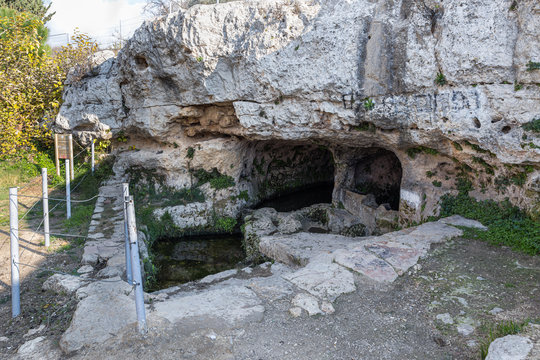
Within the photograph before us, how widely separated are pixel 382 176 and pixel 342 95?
535cm

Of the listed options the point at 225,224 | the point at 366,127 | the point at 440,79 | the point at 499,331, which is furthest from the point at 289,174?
the point at 499,331

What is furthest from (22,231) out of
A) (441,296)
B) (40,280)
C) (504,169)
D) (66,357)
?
(504,169)

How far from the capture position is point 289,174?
1602cm

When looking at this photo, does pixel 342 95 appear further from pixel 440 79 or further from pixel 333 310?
pixel 333 310

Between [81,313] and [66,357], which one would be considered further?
[81,313]

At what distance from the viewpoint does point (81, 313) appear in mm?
4652

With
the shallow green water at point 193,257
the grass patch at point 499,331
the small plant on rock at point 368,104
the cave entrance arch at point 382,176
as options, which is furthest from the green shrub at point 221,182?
the grass patch at point 499,331

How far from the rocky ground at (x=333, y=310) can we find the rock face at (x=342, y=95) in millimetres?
2342

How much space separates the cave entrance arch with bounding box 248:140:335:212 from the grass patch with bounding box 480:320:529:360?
1001cm

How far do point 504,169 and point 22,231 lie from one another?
428 inches

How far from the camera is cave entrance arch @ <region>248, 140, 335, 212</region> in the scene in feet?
46.3

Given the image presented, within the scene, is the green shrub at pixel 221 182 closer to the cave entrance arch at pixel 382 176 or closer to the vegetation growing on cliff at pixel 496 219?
the cave entrance arch at pixel 382 176

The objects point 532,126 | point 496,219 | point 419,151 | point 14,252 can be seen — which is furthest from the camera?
point 419,151

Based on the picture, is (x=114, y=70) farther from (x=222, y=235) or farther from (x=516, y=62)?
(x=516, y=62)
